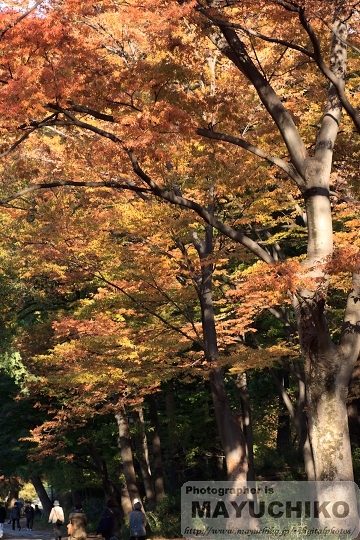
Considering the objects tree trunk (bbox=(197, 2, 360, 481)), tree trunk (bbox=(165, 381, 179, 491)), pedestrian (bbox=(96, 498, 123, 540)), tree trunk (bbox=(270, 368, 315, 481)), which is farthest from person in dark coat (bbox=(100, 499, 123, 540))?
tree trunk (bbox=(165, 381, 179, 491))

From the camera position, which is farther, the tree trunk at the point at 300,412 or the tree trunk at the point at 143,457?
the tree trunk at the point at 143,457

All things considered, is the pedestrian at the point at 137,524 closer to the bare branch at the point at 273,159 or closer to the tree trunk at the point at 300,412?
the tree trunk at the point at 300,412

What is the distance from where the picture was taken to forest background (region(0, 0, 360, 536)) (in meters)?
11.4

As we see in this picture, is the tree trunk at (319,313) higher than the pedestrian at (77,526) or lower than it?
higher

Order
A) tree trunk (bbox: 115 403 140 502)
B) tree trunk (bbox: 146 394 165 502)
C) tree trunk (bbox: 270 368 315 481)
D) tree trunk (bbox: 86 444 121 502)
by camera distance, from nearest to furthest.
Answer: tree trunk (bbox: 270 368 315 481) < tree trunk (bbox: 115 403 140 502) < tree trunk (bbox: 146 394 165 502) < tree trunk (bbox: 86 444 121 502)

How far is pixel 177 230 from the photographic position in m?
19.4

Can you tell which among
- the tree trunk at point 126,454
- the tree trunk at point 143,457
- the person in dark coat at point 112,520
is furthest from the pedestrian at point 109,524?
the tree trunk at point 143,457

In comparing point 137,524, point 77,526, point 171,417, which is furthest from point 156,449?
point 137,524

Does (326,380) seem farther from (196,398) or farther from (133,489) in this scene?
(196,398)

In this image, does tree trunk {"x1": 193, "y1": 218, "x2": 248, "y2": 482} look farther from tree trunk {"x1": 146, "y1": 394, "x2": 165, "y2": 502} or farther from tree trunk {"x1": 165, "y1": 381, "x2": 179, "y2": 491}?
tree trunk {"x1": 146, "y1": 394, "x2": 165, "y2": 502}

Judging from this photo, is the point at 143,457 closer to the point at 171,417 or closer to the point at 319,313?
the point at 171,417

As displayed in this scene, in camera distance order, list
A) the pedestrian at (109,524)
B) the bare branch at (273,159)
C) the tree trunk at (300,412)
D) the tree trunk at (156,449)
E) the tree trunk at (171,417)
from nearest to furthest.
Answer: the bare branch at (273,159)
the pedestrian at (109,524)
the tree trunk at (300,412)
the tree trunk at (156,449)
the tree trunk at (171,417)

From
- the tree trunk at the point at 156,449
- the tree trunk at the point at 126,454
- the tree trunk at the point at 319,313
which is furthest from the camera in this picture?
the tree trunk at the point at 156,449

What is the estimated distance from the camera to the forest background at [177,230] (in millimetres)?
11406
